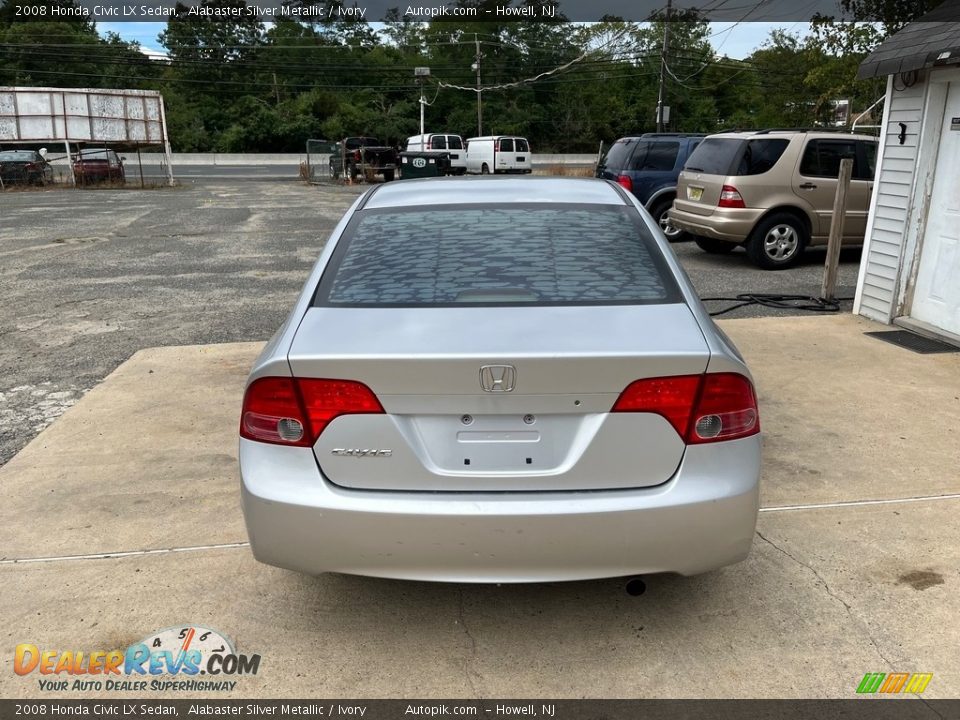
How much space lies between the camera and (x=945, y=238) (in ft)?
21.9

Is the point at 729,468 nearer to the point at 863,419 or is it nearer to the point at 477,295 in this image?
the point at 477,295

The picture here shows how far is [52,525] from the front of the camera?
3.61 m

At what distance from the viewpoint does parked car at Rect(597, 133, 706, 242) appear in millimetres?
12688

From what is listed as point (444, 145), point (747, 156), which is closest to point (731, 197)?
point (747, 156)

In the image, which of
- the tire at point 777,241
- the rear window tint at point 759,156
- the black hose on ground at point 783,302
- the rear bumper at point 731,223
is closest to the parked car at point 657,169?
the rear bumper at point 731,223

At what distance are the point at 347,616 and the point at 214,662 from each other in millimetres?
502

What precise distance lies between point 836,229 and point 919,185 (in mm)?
1143

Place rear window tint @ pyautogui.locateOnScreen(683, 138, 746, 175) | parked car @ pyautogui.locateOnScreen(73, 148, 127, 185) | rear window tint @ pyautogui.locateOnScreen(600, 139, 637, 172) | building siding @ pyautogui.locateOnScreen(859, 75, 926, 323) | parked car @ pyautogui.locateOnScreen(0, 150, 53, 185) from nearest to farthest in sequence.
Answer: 1. building siding @ pyautogui.locateOnScreen(859, 75, 926, 323)
2. rear window tint @ pyautogui.locateOnScreen(683, 138, 746, 175)
3. rear window tint @ pyautogui.locateOnScreen(600, 139, 637, 172)
4. parked car @ pyautogui.locateOnScreen(0, 150, 53, 185)
5. parked car @ pyautogui.locateOnScreen(73, 148, 127, 185)

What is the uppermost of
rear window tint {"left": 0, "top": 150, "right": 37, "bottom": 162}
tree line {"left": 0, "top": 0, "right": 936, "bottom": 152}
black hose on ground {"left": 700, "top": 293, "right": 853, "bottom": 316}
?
tree line {"left": 0, "top": 0, "right": 936, "bottom": 152}

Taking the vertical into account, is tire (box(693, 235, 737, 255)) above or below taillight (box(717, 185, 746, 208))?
below

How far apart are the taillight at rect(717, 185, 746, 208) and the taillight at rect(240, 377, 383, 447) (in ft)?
29.2

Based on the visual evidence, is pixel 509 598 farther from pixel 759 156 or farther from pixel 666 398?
pixel 759 156
